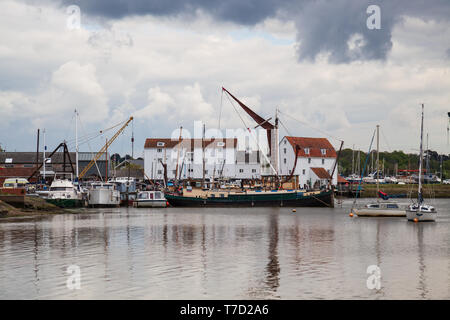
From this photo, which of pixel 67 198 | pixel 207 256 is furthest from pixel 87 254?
pixel 67 198

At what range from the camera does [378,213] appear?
71625mm

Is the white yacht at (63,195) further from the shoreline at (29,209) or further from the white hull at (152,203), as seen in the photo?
the white hull at (152,203)

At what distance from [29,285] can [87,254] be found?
10.1 meters

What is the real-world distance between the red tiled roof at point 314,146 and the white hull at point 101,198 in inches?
2419

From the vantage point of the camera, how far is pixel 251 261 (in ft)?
102

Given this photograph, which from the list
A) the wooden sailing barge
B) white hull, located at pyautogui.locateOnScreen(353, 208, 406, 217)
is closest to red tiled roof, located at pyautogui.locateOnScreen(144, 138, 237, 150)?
the wooden sailing barge

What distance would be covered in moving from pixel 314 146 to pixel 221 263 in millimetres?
128352

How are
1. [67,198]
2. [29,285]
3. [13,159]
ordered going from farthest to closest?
[13,159] → [67,198] → [29,285]

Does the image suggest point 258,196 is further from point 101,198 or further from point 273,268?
point 273,268

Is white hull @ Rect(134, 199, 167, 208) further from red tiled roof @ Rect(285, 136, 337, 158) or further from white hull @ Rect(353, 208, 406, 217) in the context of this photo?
red tiled roof @ Rect(285, 136, 337, 158)

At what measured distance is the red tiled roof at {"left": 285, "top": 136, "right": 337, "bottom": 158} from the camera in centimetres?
15262

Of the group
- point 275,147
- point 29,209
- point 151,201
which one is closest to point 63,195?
point 151,201

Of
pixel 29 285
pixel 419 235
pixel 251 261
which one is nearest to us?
pixel 29 285
